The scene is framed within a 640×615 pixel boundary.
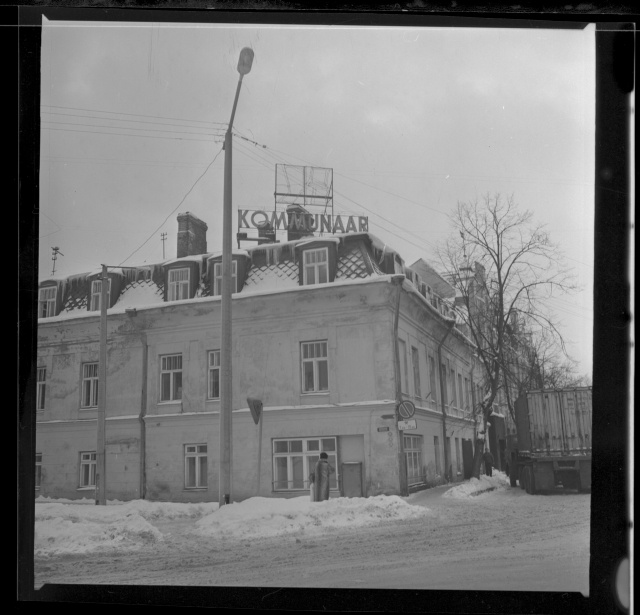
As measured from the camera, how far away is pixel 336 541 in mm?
5184

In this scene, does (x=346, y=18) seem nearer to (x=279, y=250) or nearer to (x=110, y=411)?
(x=279, y=250)

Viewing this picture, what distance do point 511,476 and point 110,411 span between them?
128 inches

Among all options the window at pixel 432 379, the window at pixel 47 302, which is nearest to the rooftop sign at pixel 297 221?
the window at pixel 432 379

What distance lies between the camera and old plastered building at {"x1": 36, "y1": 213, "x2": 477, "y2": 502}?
5340mm

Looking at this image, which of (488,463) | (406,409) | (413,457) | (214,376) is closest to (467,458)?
(488,463)

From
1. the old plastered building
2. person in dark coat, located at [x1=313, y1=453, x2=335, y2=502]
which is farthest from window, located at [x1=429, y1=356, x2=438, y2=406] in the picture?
person in dark coat, located at [x1=313, y1=453, x2=335, y2=502]

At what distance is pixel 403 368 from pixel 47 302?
2837 millimetres

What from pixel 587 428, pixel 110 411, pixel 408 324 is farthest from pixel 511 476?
pixel 110 411

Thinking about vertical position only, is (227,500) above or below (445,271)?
below

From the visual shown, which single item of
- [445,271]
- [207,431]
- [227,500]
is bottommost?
[227,500]

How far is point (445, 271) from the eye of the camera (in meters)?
5.37

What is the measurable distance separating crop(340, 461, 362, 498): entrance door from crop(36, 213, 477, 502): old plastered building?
0.04ft

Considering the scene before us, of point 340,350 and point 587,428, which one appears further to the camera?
point 340,350

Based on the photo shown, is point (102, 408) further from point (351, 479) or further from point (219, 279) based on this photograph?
point (351, 479)
